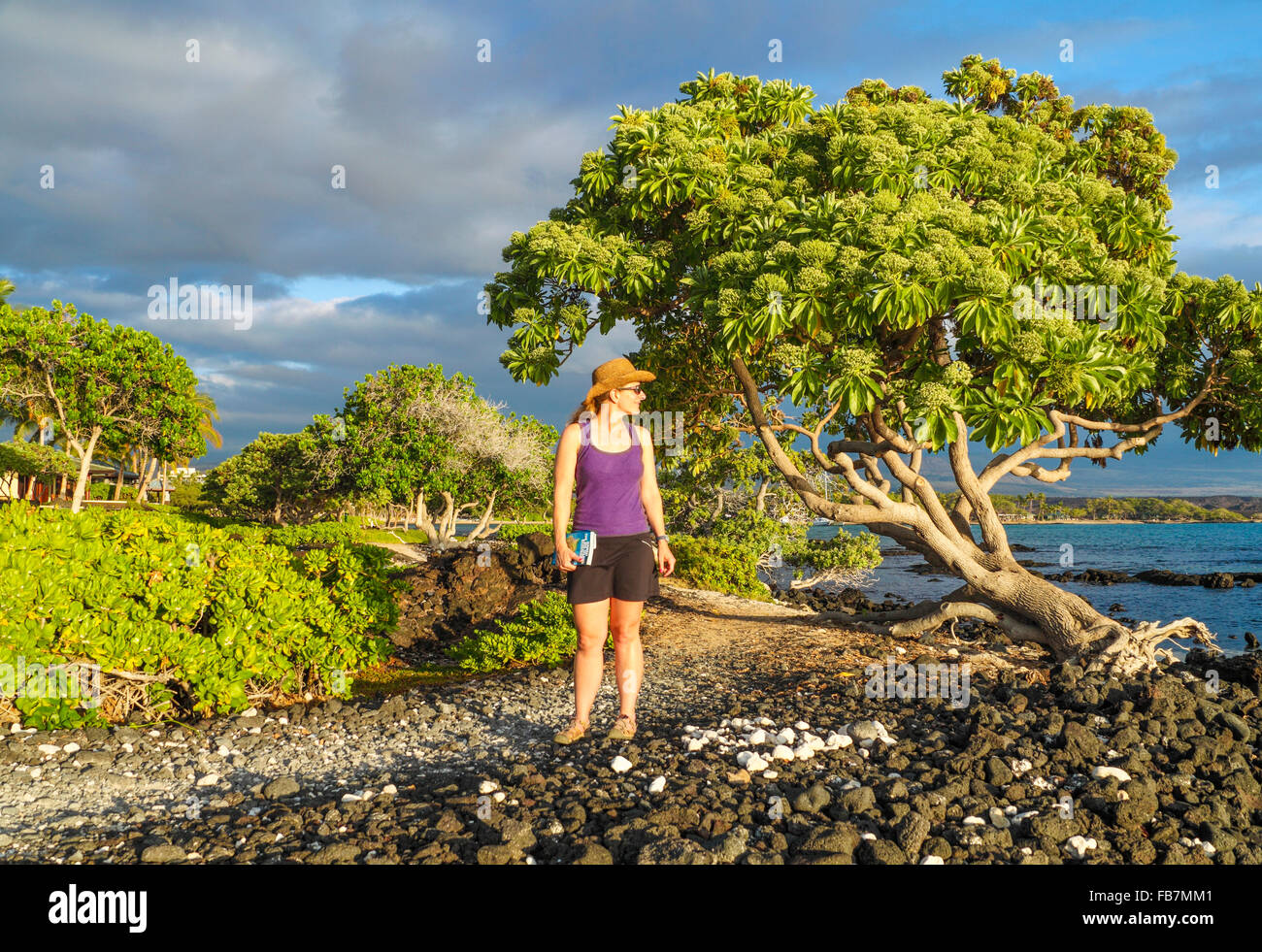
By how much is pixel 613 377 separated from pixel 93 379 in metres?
28.9

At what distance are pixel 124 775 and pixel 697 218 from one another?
5909 millimetres

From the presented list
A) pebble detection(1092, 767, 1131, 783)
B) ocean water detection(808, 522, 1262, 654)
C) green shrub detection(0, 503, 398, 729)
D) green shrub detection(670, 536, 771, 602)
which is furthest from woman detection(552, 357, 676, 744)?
green shrub detection(670, 536, 771, 602)

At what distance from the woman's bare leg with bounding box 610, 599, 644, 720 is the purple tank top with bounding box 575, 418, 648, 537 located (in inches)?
18.3

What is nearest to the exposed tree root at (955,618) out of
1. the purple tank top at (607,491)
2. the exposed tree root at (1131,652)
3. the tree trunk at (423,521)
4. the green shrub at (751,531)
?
the exposed tree root at (1131,652)

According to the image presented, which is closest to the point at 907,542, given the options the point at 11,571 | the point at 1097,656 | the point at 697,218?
the point at 1097,656

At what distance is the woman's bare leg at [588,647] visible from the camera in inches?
178

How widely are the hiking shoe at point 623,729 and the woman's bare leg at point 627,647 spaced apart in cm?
3

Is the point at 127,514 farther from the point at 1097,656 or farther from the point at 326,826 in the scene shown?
the point at 1097,656

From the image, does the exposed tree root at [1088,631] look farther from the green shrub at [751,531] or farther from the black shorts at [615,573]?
the green shrub at [751,531]

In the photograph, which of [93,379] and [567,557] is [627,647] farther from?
[93,379]

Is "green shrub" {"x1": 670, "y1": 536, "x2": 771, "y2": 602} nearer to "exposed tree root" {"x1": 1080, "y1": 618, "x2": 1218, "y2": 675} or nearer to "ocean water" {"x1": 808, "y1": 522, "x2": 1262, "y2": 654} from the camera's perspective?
"ocean water" {"x1": 808, "y1": 522, "x2": 1262, "y2": 654}

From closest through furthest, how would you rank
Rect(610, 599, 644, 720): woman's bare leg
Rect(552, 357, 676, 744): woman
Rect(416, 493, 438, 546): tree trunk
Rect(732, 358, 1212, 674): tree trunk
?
Rect(552, 357, 676, 744): woman
Rect(610, 599, 644, 720): woman's bare leg
Rect(732, 358, 1212, 674): tree trunk
Rect(416, 493, 438, 546): tree trunk

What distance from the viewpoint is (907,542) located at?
9.00m

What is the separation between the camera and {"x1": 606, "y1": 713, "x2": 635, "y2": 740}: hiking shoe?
15.3 feet
